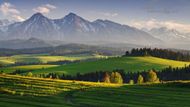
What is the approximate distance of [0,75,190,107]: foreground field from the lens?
79.1 metres

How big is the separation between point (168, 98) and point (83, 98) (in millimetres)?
19679

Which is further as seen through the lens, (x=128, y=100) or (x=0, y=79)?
(x=0, y=79)

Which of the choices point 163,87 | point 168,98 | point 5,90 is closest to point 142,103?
point 168,98

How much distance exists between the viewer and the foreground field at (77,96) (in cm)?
7906

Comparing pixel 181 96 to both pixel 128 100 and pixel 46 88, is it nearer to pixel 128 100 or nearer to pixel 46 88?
pixel 128 100

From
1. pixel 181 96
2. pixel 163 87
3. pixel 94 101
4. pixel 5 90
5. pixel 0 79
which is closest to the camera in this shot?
pixel 94 101

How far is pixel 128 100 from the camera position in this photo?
89625 mm

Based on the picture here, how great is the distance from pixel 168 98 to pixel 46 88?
2978 cm

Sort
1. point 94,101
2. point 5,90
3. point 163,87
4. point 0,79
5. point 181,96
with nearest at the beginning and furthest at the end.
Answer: point 94,101
point 5,90
point 181,96
point 0,79
point 163,87

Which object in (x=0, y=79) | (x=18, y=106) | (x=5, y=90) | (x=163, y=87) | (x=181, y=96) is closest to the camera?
(x=18, y=106)

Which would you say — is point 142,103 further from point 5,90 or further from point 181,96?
point 5,90

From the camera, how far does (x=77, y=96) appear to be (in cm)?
9269

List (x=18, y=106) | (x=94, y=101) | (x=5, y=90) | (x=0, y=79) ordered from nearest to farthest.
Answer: (x=18, y=106) < (x=94, y=101) < (x=5, y=90) < (x=0, y=79)

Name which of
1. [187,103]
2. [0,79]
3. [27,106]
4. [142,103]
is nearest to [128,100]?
[142,103]
